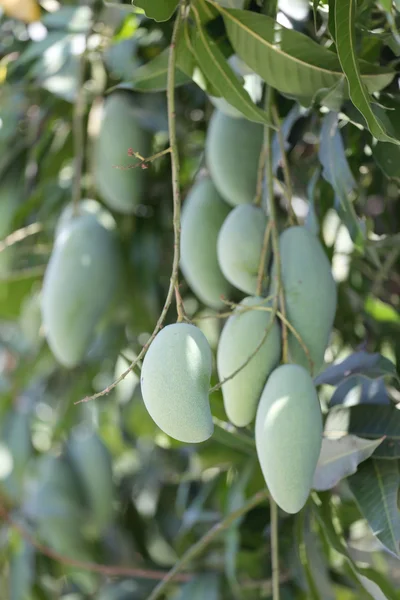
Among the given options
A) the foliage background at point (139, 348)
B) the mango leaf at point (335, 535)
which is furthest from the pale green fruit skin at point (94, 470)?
the mango leaf at point (335, 535)

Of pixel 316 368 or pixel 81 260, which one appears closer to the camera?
pixel 316 368

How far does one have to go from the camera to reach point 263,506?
832 millimetres

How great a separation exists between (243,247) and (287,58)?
0.13 metres

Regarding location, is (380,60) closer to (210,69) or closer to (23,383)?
(210,69)

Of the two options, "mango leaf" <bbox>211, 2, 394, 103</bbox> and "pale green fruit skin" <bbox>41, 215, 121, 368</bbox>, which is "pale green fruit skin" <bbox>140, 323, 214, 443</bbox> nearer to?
"mango leaf" <bbox>211, 2, 394, 103</bbox>

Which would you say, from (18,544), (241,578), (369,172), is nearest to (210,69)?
(369,172)

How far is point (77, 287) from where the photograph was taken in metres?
0.81

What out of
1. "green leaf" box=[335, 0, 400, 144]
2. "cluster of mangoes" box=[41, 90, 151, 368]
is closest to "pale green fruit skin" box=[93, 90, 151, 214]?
"cluster of mangoes" box=[41, 90, 151, 368]

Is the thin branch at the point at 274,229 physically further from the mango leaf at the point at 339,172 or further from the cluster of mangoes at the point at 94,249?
the cluster of mangoes at the point at 94,249

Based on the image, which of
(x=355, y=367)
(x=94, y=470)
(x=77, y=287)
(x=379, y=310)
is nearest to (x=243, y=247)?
(x=355, y=367)

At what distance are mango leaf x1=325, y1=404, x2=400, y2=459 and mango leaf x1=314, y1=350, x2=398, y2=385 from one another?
23mm

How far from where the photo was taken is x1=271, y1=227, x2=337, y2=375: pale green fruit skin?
0.51 m

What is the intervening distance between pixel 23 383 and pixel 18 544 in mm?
243

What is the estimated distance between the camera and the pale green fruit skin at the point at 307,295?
1.68 ft
